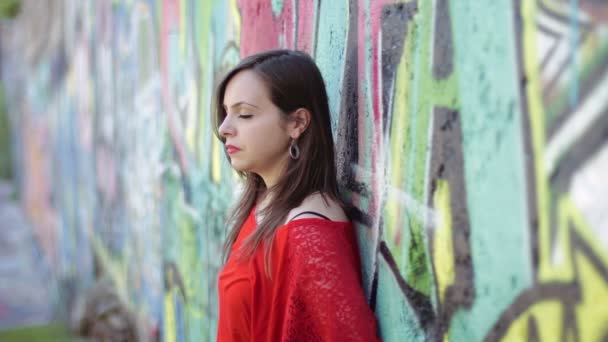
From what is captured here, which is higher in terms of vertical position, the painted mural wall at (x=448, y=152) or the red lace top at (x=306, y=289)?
the painted mural wall at (x=448, y=152)

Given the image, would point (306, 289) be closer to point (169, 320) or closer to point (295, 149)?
point (295, 149)

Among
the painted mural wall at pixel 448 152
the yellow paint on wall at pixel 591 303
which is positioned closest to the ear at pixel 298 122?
the painted mural wall at pixel 448 152

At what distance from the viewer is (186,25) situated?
3.75 meters

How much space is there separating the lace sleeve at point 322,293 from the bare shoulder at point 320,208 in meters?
0.08

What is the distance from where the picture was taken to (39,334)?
6875 mm

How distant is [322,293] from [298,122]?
524 mm

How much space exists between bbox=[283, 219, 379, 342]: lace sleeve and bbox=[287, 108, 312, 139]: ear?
0.31 metres

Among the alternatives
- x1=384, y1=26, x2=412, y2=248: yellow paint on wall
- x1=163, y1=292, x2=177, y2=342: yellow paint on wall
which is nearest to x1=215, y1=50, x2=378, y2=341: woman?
x1=384, y1=26, x2=412, y2=248: yellow paint on wall

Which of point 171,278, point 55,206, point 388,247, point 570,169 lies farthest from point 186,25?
point 55,206

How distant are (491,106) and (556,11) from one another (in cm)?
23

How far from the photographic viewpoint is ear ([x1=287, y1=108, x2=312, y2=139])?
202 cm

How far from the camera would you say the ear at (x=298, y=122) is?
2.02 meters

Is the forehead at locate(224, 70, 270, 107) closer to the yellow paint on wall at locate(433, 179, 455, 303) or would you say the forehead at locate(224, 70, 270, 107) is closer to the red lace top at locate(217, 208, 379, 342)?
the red lace top at locate(217, 208, 379, 342)

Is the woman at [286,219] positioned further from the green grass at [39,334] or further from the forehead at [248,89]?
the green grass at [39,334]
